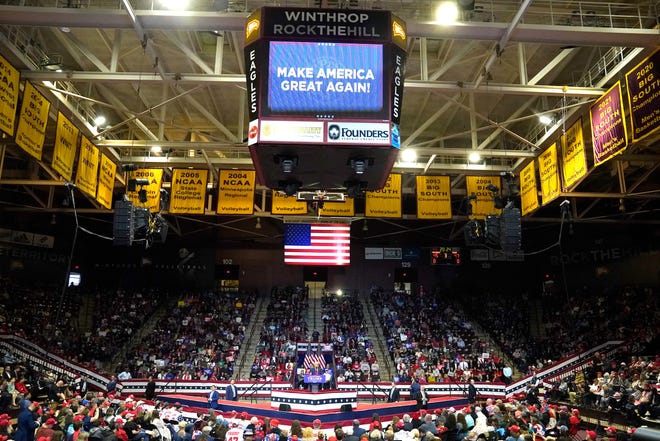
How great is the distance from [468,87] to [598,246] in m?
20.5

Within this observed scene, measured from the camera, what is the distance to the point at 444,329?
27031 mm

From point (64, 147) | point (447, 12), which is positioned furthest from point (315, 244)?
point (447, 12)

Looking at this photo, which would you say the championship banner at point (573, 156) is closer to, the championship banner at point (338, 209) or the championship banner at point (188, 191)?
the championship banner at point (338, 209)

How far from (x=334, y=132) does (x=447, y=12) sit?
15.8 feet

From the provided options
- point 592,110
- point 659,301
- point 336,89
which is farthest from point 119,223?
point 659,301

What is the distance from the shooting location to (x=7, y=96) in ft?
36.4

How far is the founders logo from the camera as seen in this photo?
6.77 m

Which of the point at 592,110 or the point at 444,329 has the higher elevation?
the point at 592,110

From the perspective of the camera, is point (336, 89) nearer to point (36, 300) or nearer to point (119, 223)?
point (119, 223)

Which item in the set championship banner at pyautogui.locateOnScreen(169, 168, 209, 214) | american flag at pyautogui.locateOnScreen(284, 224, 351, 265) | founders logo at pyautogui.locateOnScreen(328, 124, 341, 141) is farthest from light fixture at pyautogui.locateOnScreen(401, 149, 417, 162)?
founders logo at pyautogui.locateOnScreen(328, 124, 341, 141)

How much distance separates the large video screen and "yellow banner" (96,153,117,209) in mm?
11004

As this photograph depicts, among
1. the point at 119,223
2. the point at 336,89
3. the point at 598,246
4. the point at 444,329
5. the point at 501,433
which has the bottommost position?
the point at 501,433

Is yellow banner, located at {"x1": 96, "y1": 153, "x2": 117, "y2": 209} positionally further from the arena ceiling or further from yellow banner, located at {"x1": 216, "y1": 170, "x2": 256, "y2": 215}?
yellow banner, located at {"x1": 216, "y1": 170, "x2": 256, "y2": 215}

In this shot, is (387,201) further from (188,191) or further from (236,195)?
(188,191)
